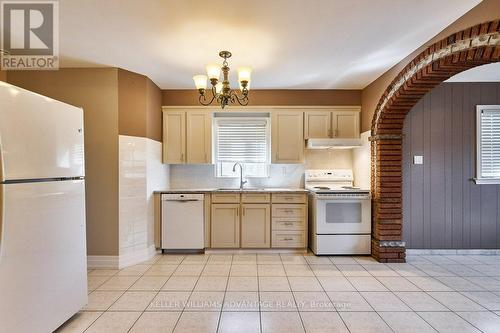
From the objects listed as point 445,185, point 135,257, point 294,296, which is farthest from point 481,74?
point 135,257

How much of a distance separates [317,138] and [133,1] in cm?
294

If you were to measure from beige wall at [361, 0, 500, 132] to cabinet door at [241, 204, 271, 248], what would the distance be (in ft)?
6.53

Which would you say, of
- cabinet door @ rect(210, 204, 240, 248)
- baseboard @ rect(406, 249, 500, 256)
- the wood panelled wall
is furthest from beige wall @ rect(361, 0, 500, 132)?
cabinet door @ rect(210, 204, 240, 248)

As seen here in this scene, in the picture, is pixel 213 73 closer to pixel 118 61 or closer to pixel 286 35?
pixel 286 35

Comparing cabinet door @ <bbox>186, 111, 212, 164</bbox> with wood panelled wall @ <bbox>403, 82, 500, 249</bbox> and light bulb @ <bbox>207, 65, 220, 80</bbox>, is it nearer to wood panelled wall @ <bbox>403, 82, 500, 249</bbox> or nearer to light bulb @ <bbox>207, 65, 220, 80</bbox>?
light bulb @ <bbox>207, 65, 220, 80</bbox>

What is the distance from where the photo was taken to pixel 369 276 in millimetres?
2992

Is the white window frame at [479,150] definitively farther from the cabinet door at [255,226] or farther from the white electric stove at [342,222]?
the cabinet door at [255,226]

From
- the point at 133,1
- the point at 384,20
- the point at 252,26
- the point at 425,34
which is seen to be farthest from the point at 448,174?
the point at 133,1

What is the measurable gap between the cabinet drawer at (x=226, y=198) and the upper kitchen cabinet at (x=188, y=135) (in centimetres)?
60

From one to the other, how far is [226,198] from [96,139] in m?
1.84

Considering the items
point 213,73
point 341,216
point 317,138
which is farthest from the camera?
point 317,138

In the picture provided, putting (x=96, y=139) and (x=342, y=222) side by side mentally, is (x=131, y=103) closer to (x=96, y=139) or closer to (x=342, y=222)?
(x=96, y=139)

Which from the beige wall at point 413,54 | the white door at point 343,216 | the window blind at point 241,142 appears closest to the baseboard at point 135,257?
the window blind at point 241,142

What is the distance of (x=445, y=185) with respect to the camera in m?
3.71
